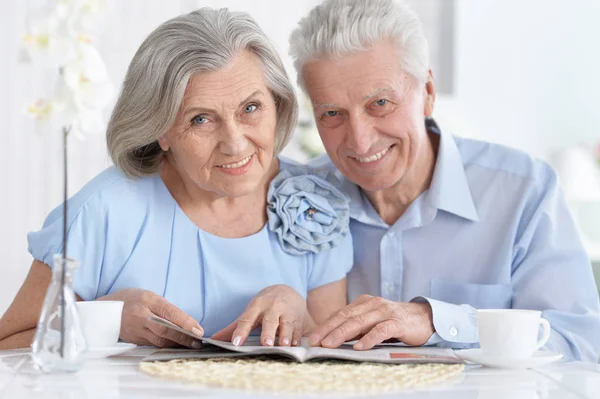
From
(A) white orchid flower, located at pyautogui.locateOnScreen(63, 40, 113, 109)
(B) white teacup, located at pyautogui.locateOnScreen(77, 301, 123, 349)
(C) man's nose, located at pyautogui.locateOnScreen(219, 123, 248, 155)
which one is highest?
(C) man's nose, located at pyautogui.locateOnScreen(219, 123, 248, 155)

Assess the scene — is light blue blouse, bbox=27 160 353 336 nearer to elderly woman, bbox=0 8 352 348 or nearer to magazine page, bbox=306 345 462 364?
elderly woman, bbox=0 8 352 348

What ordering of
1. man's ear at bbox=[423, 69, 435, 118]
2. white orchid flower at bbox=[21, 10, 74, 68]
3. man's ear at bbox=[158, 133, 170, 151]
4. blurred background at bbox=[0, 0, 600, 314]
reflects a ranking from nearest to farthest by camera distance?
white orchid flower at bbox=[21, 10, 74, 68] → man's ear at bbox=[158, 133, 170, 151] → man's ear at bbox=[423, 69, 435, 118] → blurred background at bbox=[0, 0, 600, 314]

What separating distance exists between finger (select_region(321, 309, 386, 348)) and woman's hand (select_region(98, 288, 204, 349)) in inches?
10.1

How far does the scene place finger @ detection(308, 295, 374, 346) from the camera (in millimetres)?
1575

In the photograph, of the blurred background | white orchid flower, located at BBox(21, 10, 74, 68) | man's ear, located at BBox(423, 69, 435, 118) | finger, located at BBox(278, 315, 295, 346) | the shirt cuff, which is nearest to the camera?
white orchid flower, located at BBox(21, 10, 74, 68)

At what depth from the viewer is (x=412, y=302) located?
1.78 meters

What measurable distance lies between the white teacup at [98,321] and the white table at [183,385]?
0.12ft

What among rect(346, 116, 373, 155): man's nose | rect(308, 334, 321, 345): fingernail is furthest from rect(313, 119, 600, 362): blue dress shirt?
rect(308, 334, 321, 345): fingernail

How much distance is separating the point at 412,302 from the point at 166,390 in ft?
2.41

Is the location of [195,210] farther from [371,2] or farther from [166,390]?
[166,390]

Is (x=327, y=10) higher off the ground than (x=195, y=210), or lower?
higher

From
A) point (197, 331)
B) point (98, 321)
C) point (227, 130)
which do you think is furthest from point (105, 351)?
point (227, 130)

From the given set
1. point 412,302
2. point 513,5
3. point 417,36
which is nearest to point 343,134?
point 417,36

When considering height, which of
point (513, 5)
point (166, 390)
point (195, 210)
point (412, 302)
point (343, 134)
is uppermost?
point (513, 5)
